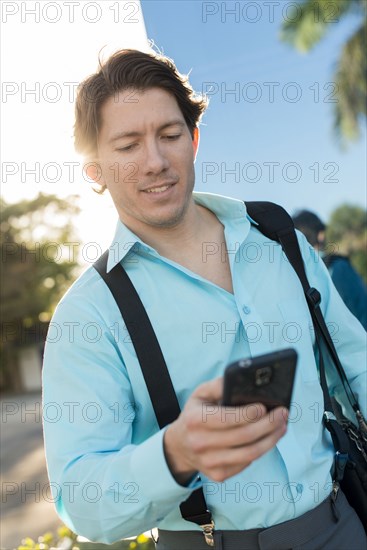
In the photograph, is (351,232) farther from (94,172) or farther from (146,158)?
(146,158)

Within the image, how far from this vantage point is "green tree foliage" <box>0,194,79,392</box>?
21312 mm

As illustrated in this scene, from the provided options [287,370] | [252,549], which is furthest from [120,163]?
[252,549]

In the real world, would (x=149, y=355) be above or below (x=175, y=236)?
below

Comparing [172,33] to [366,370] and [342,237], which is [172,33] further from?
[342,237]

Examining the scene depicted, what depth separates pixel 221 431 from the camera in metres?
1.13

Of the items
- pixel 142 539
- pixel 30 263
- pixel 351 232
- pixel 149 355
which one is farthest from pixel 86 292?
pixel 30 263

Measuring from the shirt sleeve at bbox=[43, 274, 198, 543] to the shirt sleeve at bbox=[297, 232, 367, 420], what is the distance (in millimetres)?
649

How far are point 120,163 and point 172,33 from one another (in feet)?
11.3

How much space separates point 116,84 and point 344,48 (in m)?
9.11

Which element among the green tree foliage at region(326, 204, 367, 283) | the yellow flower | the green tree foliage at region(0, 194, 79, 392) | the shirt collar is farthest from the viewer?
the green tree foliage at region(0, 194, 79, 392)

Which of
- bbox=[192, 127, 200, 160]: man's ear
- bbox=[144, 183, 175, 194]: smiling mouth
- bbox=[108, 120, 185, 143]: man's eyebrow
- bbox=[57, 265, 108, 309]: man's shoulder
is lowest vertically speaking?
bbox=[57, 265, 108, 309]: man's shoulder

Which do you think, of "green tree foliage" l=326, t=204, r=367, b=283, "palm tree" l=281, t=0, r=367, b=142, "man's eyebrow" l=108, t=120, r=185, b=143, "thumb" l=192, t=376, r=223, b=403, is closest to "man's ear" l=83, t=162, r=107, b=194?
"man's eyebrow" l=108, t=120, r=185, b=143

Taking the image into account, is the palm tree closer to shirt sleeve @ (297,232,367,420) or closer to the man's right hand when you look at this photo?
shirt sleeve @ (297,232,367,420)

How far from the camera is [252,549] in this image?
1.59 meters
